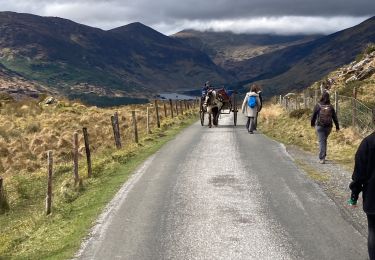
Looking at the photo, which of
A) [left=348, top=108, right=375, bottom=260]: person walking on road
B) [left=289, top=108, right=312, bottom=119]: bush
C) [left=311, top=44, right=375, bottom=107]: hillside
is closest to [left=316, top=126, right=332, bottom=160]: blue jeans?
[left=348, top=108, right=375, bottom=260]: person walking on road

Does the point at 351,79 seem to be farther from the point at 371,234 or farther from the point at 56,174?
the point at 371,234

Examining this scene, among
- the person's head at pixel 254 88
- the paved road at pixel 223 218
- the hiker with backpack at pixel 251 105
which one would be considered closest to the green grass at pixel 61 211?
the paved road at pixel 223 218

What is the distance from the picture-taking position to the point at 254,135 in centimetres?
2323

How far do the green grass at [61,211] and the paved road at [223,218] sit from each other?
0.40 meters

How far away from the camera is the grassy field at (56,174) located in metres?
8.98

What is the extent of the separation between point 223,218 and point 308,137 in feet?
42.8

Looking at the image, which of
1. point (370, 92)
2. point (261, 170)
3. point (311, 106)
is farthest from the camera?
point (370, 92)

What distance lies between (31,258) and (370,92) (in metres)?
30.7

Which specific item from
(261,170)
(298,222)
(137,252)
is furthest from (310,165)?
(137,252)

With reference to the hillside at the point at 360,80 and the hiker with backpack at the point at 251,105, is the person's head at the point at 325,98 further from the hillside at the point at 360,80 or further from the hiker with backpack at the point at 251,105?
the hillside at the point at 360,80

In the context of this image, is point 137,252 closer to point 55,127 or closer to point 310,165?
point 310,165

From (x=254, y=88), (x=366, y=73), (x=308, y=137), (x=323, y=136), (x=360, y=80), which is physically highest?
(x=366, y=73)

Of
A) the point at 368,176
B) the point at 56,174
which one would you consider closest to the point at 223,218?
the point at 368,176

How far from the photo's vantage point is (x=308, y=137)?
2134cm
